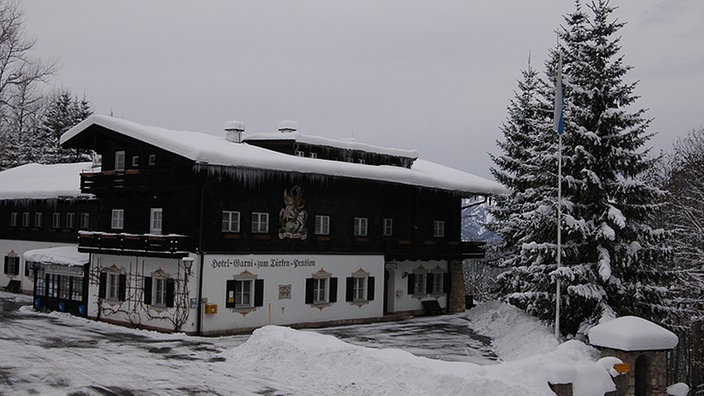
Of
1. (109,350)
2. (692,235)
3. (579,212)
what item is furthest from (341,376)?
(692,235)

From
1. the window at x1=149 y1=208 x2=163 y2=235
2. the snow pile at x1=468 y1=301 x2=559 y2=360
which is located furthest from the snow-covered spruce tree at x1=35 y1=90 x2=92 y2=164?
the snow pile at x1=468 y1=301 x2=559 y2=360

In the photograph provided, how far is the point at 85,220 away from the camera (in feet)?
144

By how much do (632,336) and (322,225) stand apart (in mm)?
18281

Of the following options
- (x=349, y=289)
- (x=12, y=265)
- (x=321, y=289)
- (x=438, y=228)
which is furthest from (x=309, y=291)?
(x=12, y=265)

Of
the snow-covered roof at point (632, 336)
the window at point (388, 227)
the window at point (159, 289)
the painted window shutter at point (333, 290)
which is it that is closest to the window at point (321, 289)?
the painted window shutter at point (333, 290)

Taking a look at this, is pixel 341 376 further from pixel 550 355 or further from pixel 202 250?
pixel 202 250

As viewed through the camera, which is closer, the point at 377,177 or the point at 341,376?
the point at 341,376

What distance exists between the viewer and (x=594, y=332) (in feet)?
72.3

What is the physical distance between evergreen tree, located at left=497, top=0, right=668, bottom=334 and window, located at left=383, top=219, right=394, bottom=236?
11.6 metres

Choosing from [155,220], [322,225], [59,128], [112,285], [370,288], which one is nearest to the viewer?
[155,220]

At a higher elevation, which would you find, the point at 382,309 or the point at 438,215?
the point at 438,215

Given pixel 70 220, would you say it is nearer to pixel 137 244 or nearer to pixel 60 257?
pixel 60 257

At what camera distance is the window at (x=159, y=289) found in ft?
103

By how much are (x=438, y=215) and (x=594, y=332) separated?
2165cm
